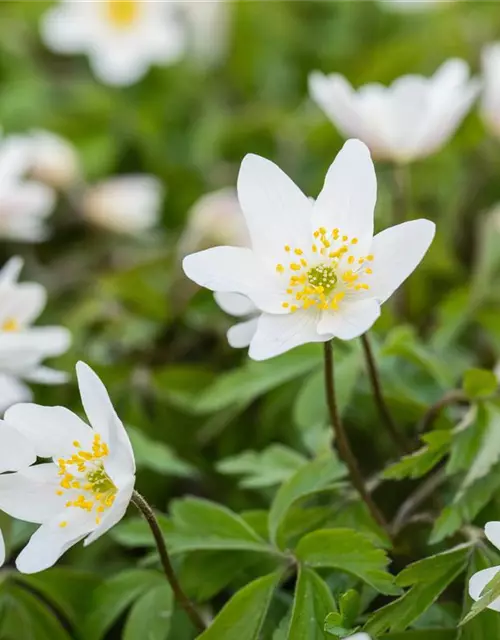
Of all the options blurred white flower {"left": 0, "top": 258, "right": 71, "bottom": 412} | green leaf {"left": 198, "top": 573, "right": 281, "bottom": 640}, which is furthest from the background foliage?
blurred white flower {"left": 0, "top": 258, "right": 71, "bottom": 412}

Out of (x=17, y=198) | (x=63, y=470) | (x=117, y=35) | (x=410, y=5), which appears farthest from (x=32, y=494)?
(x=410, y=5)

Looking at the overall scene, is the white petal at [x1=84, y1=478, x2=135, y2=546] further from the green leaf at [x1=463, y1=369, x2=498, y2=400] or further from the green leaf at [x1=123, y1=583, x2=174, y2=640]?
the green leaf at [x1=463, y1=369, x2=498, y2=400]

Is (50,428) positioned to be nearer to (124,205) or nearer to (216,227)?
(216,227)

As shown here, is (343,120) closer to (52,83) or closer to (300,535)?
(300,535)

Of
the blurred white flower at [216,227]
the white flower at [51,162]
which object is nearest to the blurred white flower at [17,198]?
the white flower at [51,162]

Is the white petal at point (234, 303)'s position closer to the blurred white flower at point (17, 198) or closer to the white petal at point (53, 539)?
the white petal at point (53, 539)
